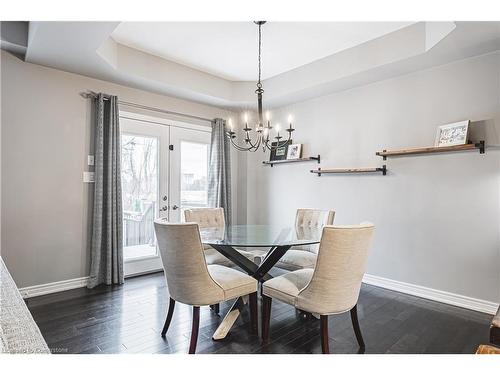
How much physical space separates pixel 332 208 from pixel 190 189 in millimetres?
2069

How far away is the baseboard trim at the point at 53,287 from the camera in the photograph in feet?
9.78

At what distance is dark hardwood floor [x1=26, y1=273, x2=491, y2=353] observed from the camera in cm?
204

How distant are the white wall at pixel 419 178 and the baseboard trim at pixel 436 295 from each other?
0.16 ft

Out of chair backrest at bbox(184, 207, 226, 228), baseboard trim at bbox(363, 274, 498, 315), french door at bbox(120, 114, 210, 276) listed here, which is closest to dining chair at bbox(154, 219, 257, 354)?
chair backrest at bbox(184, 207, 226, 228)

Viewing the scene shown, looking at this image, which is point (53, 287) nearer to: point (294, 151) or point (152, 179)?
point (152, 179)

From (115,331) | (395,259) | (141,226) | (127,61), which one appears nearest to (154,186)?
(141,226)

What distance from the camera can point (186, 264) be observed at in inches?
74.8

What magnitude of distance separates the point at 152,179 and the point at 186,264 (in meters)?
2.32

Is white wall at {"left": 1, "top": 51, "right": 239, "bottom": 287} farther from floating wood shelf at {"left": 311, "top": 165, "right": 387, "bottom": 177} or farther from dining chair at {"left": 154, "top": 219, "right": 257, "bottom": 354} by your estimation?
floating wood shelf at {"left": 311, "top": 165, "right": 387, "bottom": 177}

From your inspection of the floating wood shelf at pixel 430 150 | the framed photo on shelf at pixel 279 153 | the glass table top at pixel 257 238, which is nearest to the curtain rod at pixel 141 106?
the framed photo on shelf at pixel 279 153

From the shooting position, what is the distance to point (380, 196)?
346 centimetres

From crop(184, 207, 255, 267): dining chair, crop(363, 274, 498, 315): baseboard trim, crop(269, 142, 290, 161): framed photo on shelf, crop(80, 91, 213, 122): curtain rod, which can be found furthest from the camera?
crop(269, 142, 290, 161): framed photo on shelf

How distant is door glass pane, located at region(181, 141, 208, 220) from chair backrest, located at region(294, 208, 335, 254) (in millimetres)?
1745

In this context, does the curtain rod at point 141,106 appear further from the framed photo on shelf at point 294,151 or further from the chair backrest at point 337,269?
the chair backrest at point 337,269
